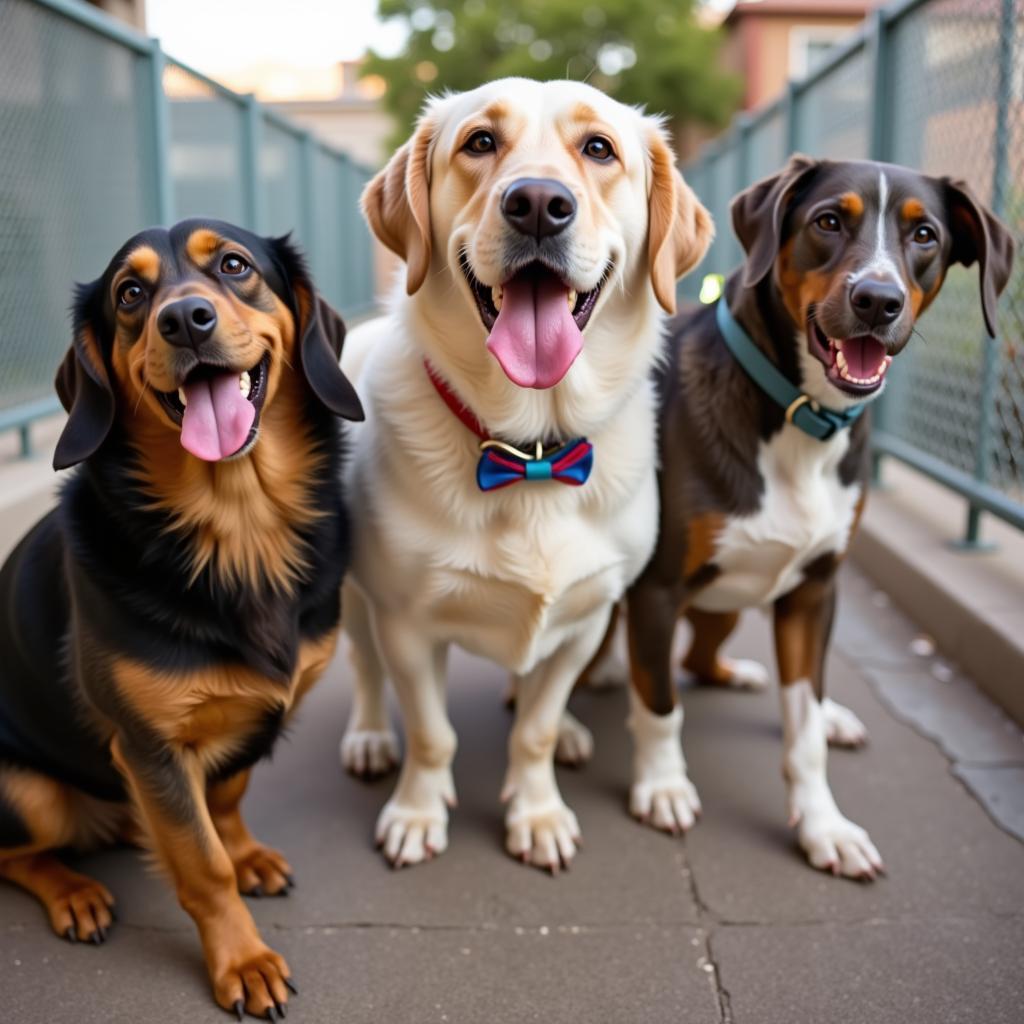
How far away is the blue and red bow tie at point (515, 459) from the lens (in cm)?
232

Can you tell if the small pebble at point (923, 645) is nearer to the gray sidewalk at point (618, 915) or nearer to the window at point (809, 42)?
the gray sidewalk at point (618, 915)

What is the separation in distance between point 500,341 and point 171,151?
392 centimetres

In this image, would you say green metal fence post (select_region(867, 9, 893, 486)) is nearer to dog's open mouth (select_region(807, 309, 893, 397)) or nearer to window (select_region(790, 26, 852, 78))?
dog's open mouth (select_region(807, 309, 893, 397))

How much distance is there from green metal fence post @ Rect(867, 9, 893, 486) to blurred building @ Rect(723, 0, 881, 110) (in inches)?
862

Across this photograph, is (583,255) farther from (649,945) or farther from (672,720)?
(649,945)

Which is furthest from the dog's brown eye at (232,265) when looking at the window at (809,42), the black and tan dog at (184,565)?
the window at (809,42)

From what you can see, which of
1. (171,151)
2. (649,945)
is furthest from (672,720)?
(171,151)

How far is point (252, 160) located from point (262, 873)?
597cm

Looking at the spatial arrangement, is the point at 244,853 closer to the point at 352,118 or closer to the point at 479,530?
the point at 479,530

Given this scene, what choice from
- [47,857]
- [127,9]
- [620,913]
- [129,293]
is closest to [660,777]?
[620,913]

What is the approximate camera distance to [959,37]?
13.9ft

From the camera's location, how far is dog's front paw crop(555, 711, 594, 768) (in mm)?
3043

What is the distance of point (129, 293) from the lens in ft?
6.78

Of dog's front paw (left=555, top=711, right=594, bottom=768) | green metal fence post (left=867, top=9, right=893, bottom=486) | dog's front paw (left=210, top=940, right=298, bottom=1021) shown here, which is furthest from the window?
dog's front paw (left=210, top=940, right=298, bottom=1021)
